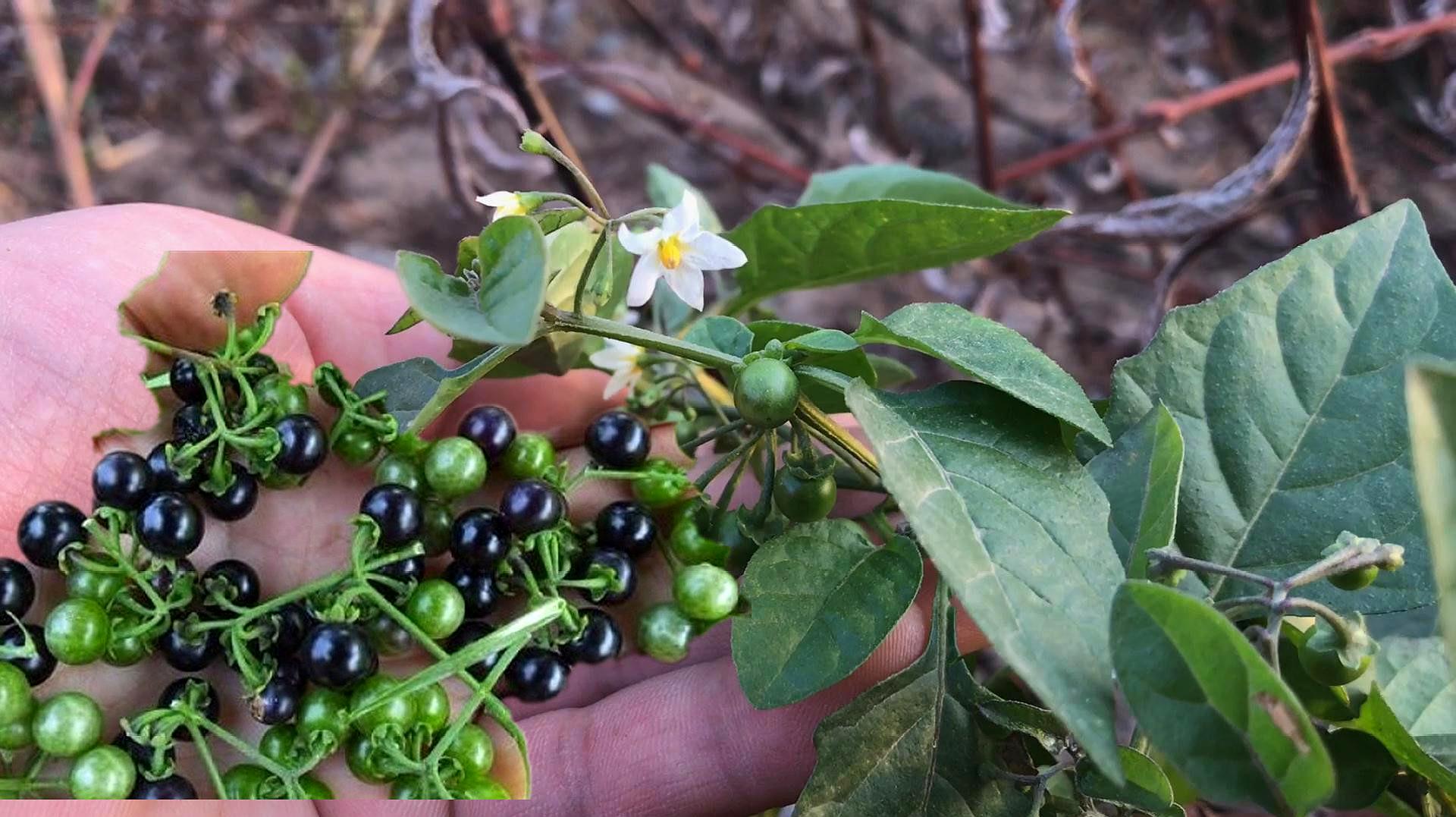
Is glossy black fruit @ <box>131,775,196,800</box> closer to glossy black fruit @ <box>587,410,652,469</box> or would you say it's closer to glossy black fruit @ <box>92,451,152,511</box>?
glossy black fruit @ <box>92,451,152,511</box>

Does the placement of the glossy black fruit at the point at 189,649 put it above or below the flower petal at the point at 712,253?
below

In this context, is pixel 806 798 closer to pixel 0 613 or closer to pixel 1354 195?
pixel 0 613

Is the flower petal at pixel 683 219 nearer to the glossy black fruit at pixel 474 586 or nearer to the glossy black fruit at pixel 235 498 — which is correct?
the glossy black fruit at pixel 474 586

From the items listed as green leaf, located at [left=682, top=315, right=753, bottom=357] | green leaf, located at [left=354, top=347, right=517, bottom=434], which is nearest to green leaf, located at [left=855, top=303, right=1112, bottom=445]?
green leaf, located at [left=682, top=315, right=753, bottom=357]

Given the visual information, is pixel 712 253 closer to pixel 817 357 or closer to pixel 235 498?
pixel 817 357

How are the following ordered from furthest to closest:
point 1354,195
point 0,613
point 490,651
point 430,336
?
point 1354,195 → point 430,336 → point 0,613 → point 490,651

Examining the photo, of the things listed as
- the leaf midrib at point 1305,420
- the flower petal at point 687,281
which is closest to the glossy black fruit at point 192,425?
the flower petal at point 687,281

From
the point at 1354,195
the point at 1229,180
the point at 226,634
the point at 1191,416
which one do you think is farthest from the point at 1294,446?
the point at 226,634
